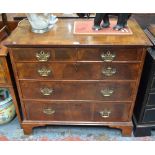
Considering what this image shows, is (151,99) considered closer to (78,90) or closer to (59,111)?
(78,90)

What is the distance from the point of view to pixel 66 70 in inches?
48.0

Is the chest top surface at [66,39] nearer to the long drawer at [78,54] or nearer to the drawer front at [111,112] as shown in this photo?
the long drawer at [78,54]

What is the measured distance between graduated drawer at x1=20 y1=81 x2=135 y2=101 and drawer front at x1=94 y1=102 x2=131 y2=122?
6 cm

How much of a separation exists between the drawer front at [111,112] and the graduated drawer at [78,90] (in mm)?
62

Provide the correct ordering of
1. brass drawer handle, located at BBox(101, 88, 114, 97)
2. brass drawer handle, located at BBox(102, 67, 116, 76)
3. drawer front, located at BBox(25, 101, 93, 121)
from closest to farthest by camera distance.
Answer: brass drawer handle, located at BBox(102, 67, 116, 76) < brass drawer handle, located at BBox(101, 88, 114, 97) < drawer front, located at BBox(25, 101, 93, 121)

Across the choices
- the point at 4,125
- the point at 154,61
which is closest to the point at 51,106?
the point at 4,125

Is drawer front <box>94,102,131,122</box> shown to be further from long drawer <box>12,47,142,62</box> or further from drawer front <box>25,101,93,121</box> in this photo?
long drawer <box>12,47,142,62</box>

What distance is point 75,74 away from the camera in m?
1.24

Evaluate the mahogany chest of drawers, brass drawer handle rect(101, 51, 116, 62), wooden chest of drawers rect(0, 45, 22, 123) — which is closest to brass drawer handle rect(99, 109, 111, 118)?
the mahogany chest of drawers

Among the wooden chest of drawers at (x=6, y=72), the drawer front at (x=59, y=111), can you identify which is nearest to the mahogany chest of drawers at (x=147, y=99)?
the drawer front at (x=59, y=111)

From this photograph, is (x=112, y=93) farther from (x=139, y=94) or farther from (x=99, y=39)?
(x=99, y=39)

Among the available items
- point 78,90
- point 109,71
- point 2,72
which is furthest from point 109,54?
point 2,72

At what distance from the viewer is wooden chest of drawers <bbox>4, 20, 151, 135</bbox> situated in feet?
3.68

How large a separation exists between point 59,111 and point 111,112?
0.40 meters
